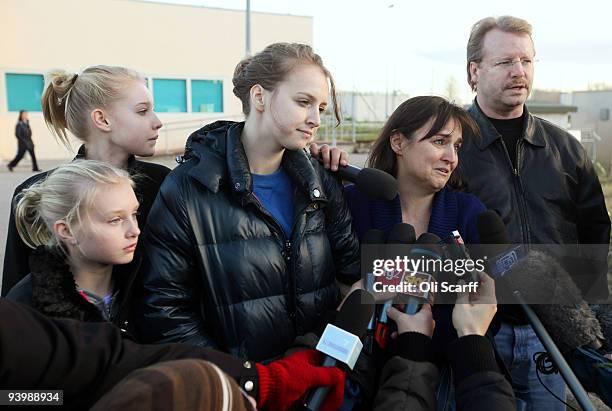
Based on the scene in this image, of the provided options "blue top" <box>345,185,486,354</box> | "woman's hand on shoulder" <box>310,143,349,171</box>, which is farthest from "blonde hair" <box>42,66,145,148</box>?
"blue top" <box>345,185,486,354</box>

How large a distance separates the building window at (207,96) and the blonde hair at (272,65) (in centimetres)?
1926

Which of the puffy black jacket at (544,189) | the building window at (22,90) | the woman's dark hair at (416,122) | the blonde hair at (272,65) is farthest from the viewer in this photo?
the building window at (22,90)

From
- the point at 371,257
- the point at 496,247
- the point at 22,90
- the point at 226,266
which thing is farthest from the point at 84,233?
the point at 22,90

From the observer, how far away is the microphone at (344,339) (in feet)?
4.49

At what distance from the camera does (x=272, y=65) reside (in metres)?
2.00

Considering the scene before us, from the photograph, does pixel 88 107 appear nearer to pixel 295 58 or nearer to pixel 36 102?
pixel 295 58

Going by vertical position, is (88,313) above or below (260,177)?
below

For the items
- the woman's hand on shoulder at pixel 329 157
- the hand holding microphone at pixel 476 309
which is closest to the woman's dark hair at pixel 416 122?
the woman's hand on shoulder at pixel 329 157

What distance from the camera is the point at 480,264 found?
1817 mm

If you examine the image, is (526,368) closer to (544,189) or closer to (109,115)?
(544,189)

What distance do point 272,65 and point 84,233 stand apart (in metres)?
0.89

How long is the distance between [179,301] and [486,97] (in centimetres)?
192

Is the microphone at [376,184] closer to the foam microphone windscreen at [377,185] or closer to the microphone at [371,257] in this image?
the foam microphone windscreen at [377,185]

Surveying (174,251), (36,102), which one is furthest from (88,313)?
(36,102)
